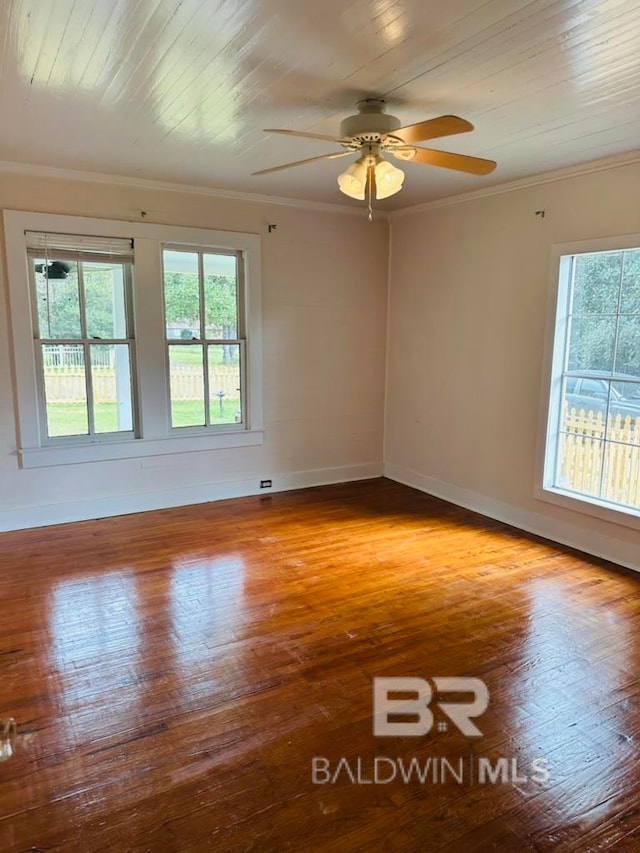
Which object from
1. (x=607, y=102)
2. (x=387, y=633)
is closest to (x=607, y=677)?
(x=387, y=633)

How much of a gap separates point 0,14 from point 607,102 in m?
2.61

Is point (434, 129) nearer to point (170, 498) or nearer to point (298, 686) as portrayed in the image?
point (298, 686)

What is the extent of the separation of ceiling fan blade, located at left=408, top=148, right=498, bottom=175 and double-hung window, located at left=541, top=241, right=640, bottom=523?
4.38 feet

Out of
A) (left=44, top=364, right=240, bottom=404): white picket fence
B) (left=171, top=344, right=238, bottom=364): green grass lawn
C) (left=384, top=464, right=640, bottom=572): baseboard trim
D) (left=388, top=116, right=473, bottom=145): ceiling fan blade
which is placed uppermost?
(left=388, top=116, right=473, bottom=145): ceiling fan blade

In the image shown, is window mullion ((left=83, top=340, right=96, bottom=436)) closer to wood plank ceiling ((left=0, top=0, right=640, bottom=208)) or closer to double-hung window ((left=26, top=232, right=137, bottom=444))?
double-hung window ((left=26, top=232, right=137, bottom=444))

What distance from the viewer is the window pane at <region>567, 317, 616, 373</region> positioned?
3746 mm

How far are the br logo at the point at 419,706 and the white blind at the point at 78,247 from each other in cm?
356

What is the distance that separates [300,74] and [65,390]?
115 inches

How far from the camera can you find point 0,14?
Answer: 1992 millimetres

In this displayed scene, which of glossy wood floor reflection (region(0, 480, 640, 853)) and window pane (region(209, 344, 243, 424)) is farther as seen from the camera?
window pane (region(209, 344, 243, 424))

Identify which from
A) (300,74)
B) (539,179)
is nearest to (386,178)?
(300,74)

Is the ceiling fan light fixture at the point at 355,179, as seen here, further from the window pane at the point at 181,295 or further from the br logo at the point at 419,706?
the br logo at the point at 419,706

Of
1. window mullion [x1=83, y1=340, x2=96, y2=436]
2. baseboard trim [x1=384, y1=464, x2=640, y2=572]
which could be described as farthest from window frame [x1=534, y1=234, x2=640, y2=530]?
window mullion [x1=83, y1=340, x2=96, y2=436]

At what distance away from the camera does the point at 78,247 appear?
13.8 feet
